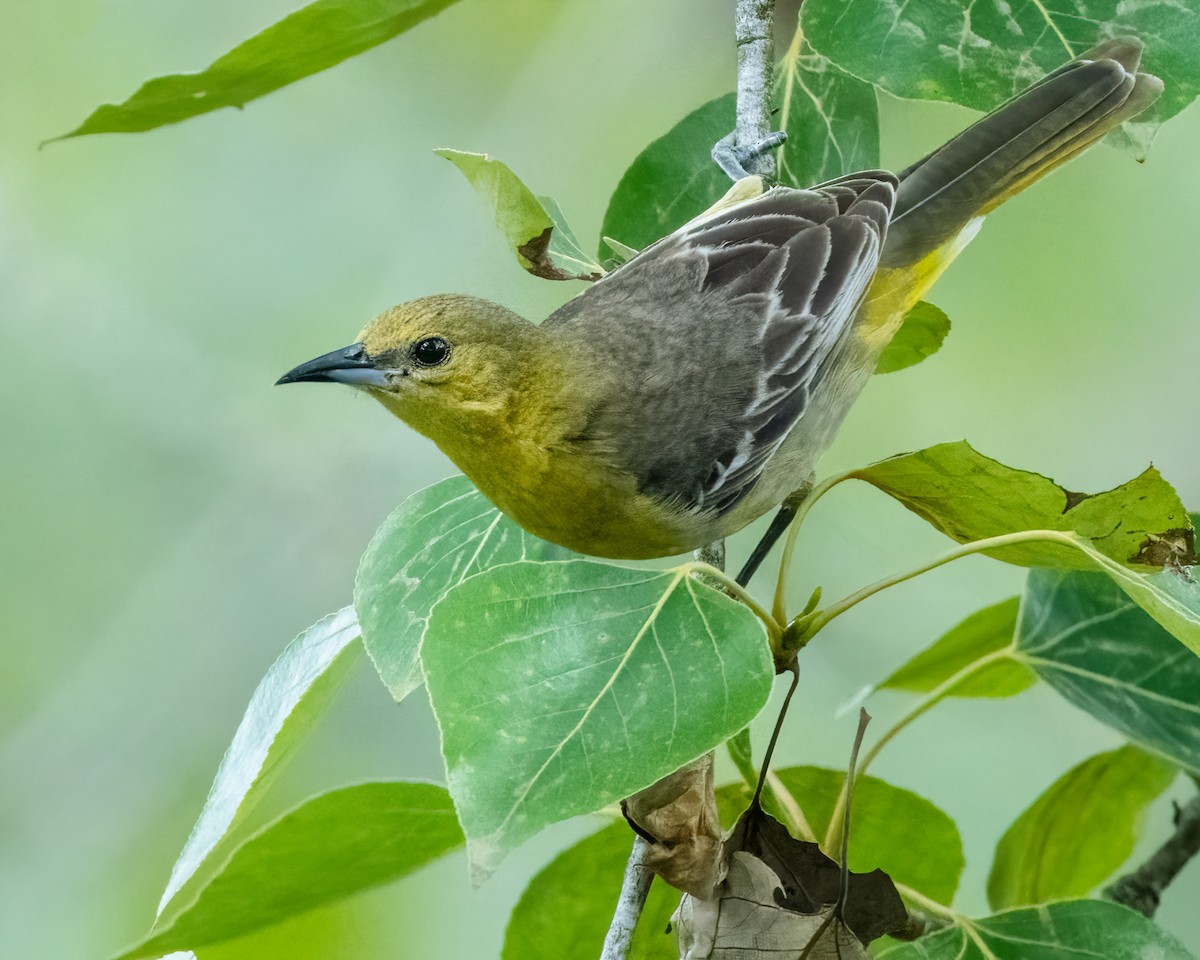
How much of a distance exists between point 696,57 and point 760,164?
210 cm

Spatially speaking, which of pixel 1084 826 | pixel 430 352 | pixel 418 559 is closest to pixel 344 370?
pixel 430 352

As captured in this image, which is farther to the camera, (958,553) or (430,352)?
(430,352)

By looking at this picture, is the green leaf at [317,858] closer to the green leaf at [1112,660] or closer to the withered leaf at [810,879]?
the withered leaf at [810,879]

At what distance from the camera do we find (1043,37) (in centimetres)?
147

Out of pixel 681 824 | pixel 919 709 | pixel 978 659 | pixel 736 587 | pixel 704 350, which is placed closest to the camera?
pixel 681 824

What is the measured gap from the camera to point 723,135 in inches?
71.9

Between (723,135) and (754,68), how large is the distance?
130 millimetres

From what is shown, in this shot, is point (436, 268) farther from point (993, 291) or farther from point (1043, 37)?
point (1043, 37)

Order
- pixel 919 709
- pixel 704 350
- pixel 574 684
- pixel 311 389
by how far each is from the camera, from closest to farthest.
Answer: pixel 574 684
pixel 919 709
pixel 704 350
pixel 311 389

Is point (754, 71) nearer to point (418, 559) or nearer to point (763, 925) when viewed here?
Result: point (418, 559)

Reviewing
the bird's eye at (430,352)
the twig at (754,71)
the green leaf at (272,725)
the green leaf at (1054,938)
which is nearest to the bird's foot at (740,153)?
the twig at (754,71)

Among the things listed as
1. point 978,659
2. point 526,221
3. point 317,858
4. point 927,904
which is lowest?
point 927,904

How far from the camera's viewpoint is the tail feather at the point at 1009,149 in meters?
1.59

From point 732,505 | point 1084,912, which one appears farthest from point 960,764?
point 1084,912
